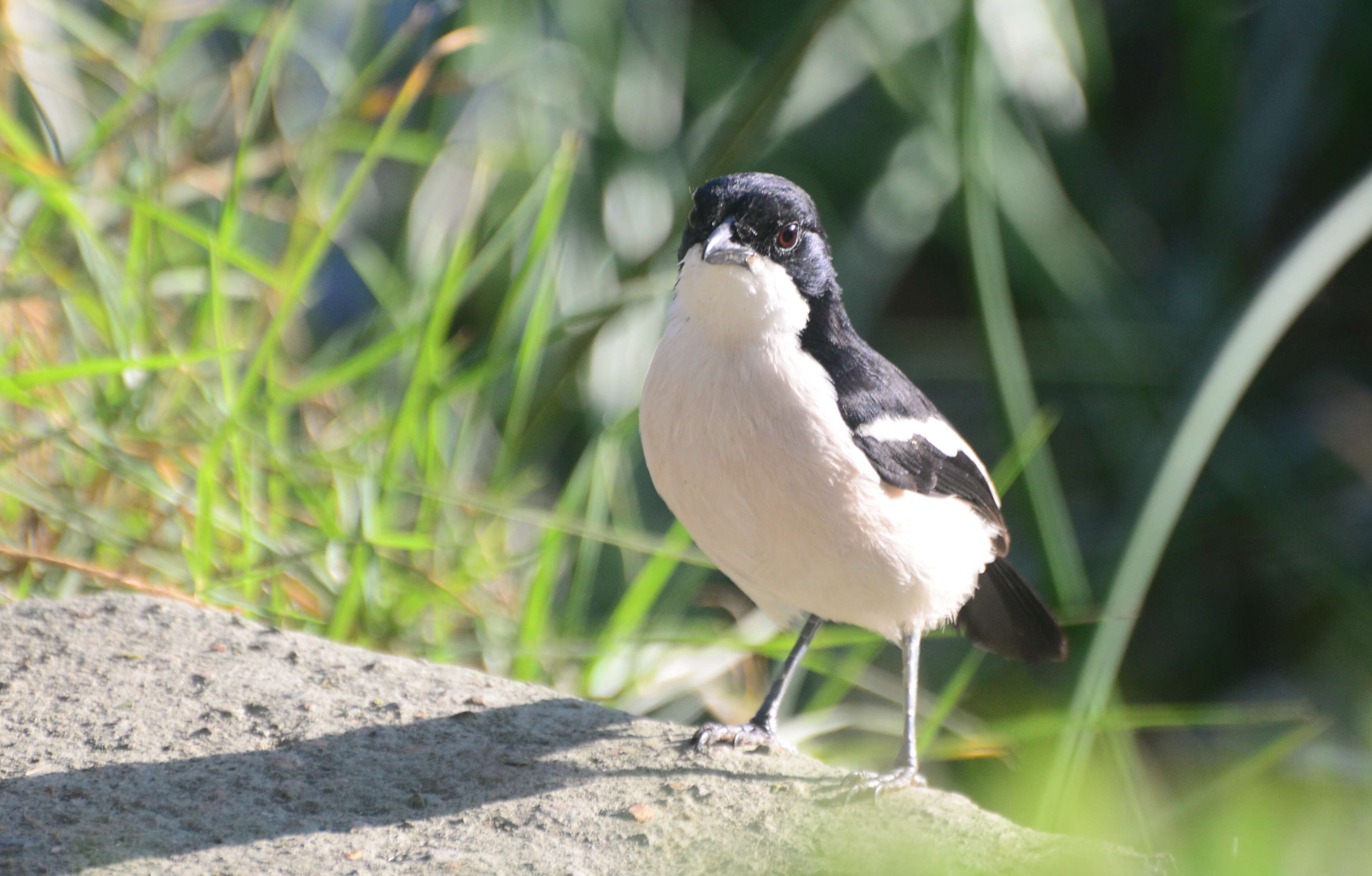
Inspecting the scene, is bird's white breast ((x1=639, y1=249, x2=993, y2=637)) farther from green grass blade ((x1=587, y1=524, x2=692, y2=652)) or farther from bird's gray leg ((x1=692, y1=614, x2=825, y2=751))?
green grass blade ((x1=587, y1=524, x2=692, y2=652))

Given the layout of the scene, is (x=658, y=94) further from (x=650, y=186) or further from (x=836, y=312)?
(x=836, y=312)

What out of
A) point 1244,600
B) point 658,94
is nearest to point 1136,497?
point 1244,600

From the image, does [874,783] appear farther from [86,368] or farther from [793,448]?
[86,368]

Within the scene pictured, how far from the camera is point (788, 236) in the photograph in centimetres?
242

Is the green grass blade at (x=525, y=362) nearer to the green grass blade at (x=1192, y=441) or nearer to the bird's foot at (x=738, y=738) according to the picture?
the bird's foot at (x=738, y=738)

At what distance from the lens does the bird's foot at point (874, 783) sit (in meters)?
2.20

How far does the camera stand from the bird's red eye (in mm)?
2404

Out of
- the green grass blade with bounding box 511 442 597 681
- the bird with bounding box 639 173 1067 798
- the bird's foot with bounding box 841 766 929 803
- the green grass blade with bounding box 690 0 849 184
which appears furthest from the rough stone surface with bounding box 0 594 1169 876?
the green grass blade with bounding box 690 0 849 184

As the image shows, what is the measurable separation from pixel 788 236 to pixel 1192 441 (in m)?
1.09

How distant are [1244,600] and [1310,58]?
2197 mm

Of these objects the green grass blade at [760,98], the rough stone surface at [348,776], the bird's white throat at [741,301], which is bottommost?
the rough stone surface at [348,776]

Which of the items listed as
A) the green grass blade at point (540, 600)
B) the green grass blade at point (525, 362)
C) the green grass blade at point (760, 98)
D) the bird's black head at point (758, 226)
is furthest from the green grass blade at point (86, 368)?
the green grass blade at point (760, 98)

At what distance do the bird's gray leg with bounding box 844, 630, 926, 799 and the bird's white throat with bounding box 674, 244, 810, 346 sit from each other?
2.37ft

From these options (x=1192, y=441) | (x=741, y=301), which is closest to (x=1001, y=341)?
(x=1192, y=441)
